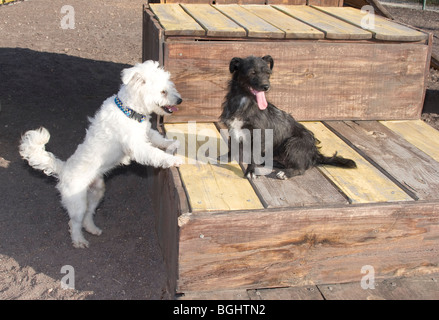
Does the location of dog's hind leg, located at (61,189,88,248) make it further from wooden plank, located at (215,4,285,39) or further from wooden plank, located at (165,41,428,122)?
wooden plank, located at (215,4,285,39)

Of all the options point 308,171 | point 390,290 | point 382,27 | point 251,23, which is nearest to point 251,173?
point 308,171

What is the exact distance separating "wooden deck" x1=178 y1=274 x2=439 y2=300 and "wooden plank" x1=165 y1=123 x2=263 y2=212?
716 mm

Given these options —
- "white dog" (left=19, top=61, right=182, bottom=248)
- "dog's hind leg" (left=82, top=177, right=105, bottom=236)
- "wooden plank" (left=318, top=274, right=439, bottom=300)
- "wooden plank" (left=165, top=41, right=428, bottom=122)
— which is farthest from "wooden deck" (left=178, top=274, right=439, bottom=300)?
"wooden plank" (left=165, top=41, right=428, bottom=122)

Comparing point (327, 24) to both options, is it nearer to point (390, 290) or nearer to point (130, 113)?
point (130, 113)

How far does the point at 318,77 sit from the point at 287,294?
2.57 m

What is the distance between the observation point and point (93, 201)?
199 inches

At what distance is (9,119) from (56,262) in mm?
3454

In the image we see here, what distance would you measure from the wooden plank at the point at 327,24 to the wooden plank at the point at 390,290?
8.76ft

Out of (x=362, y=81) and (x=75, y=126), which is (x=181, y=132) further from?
(x=75, y=126)

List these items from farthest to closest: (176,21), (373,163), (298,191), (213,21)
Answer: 1. (213,21)
2. (176,21)
3. (373,163)
4. (298,191)

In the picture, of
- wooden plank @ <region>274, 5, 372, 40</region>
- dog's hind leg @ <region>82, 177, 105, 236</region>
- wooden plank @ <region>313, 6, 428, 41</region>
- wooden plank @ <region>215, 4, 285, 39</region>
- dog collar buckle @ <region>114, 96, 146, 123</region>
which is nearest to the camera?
dog collar buckle @ <region>114, 96, 146, 123</region>

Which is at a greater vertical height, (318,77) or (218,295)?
(318,77)

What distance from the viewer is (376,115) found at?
18.7ft

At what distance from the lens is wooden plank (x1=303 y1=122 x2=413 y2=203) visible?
3.98 meters
